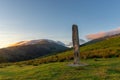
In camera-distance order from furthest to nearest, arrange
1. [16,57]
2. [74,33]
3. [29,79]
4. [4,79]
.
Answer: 1. [16,57]
2. [74,33]
3. [4,79]
4. [29,79]

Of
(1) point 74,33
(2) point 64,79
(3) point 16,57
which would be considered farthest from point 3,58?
(2) point 64,79

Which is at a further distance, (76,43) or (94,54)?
(94,54)

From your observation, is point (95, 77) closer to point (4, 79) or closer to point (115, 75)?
point (115, 75)

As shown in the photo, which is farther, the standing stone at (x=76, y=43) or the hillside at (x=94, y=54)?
the hillside at (x=94, y=54)

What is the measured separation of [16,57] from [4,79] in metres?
159

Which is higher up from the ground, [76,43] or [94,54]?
[76,43]

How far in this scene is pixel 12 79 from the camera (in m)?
33.0

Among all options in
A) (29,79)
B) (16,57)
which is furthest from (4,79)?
(16,57)

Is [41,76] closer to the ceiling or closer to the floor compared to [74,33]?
closer to the floor

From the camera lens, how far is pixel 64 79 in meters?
29.8

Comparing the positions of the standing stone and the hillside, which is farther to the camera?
the hillside

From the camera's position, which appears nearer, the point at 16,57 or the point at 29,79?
the point at 29,79

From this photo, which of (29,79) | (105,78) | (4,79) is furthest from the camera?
(4,79)

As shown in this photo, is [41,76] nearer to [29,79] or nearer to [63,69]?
[29,79]
